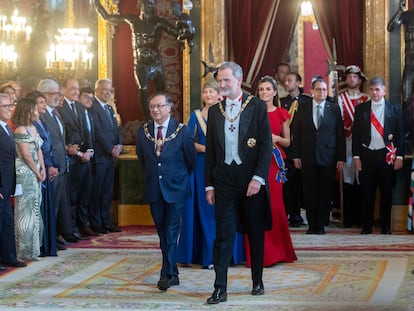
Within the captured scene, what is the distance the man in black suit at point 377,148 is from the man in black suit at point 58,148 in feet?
10.3

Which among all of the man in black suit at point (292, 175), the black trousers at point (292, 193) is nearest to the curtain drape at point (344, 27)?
the man in black suit at point (292, 175)

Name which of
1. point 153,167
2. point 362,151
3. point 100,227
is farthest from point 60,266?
point 362,151

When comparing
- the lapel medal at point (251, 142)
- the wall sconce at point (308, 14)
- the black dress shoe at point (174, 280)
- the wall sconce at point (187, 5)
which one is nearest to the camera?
the lapel medal at point (251, 142)

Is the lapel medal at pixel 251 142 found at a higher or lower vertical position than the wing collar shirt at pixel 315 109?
lower

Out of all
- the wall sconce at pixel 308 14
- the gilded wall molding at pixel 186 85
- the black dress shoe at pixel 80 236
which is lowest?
the black dress shoe at pixel 80 236

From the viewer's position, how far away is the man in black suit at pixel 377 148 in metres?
9.82

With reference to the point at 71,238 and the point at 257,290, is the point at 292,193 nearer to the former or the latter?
the point at 71,238

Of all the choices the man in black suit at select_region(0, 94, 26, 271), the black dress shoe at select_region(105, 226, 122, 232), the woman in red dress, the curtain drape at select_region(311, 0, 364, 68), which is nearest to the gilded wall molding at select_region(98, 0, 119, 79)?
the black dress shoe at select_region(105, 226, 122, 232)

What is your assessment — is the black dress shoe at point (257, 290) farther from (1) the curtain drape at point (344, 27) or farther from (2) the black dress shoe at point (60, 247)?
(1) the curtain drape at point (344, 27)

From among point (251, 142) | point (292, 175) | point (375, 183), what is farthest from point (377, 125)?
point (251, 142)

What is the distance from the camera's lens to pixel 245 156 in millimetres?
6125

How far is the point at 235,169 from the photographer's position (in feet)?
20.1

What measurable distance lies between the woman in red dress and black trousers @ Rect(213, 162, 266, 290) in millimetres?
1447

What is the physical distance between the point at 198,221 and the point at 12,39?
483cm
